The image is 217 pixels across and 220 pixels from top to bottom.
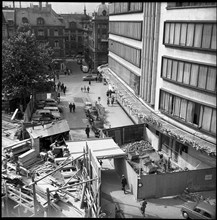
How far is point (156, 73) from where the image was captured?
22.8 m

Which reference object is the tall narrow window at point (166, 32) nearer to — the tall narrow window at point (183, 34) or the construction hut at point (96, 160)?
the tall narrow window at point (183, 34)

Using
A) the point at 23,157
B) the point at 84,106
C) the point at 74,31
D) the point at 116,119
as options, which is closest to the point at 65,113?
the point at 84,106

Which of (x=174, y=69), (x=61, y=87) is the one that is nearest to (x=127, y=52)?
(x=174, y=69)

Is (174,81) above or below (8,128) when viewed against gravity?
above

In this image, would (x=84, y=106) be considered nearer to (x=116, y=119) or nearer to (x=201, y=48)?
(x=116, y=119)

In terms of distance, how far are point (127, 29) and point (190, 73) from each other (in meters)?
14.3

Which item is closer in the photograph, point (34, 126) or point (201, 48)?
point (201, 48)

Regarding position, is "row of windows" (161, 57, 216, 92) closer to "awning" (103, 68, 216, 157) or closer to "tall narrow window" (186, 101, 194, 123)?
"tall narrow window" (186, 101, 194, 123)

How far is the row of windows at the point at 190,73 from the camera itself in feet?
54.4

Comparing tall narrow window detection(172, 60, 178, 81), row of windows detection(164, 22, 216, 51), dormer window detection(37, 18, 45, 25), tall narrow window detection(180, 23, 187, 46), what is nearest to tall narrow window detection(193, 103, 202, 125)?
tall narrow window detection(172, 60, 178, 81)

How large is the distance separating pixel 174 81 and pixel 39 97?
2305cm

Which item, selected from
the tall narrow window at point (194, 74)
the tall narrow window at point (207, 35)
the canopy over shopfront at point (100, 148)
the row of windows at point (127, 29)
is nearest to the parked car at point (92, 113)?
the row of windows at point (127, 29)

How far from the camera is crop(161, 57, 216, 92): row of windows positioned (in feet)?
54.4

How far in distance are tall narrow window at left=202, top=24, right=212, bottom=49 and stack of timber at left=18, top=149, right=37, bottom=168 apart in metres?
14.9
